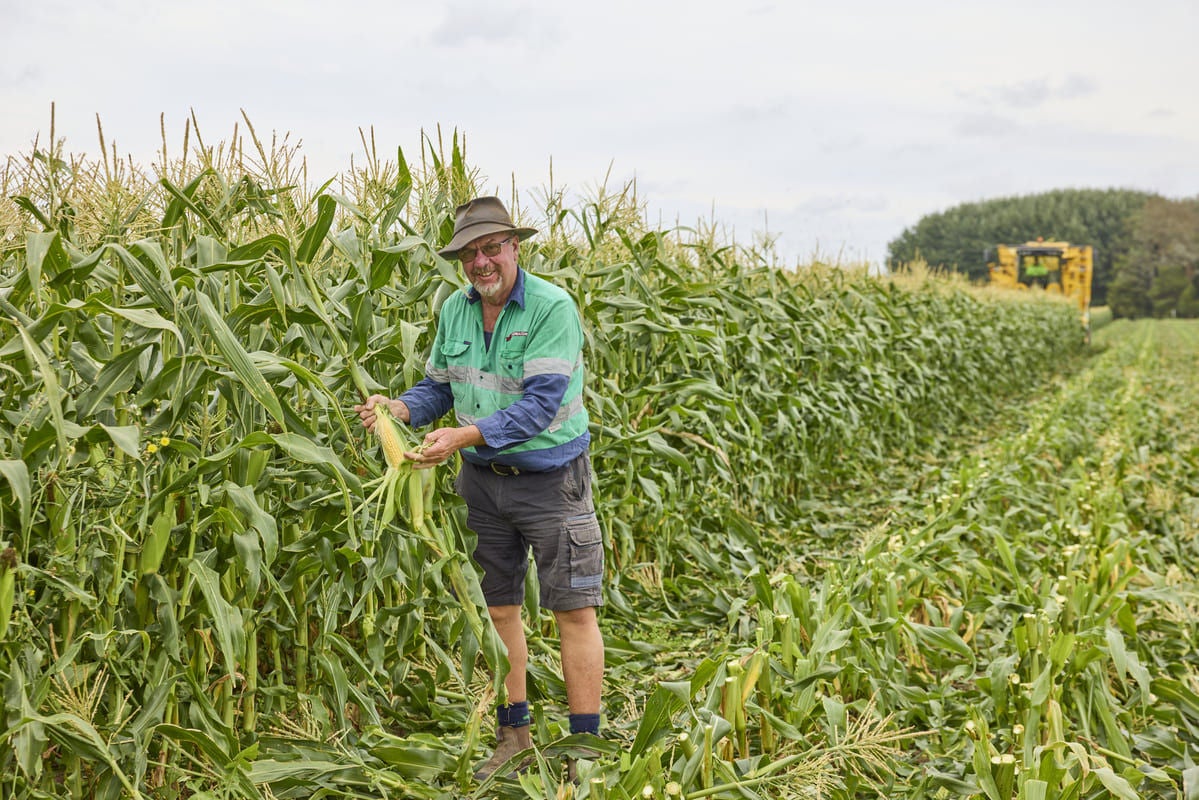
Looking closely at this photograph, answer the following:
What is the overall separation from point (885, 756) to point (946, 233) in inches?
2930

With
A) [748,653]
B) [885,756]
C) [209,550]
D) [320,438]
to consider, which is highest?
[320,438]

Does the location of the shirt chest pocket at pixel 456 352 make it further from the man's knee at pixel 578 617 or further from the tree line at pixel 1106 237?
the tree line at pixel 1106 237

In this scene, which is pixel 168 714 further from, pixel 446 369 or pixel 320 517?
pixel 446 369

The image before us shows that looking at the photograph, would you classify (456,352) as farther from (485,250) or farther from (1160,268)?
(1160,268)

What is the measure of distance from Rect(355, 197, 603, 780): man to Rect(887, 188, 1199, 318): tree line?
54.7 metres

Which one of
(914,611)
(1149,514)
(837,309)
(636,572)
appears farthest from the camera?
(837,309)

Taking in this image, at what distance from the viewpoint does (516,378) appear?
3.16 metres

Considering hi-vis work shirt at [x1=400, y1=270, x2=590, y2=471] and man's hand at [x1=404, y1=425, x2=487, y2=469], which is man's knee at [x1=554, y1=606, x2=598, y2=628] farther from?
man's hand at [x1=404, y1=425, x2=487, y2=469]

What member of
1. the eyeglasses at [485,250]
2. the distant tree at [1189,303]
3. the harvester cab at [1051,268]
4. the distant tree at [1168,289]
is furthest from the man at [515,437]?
the distant tree at [1189,303]

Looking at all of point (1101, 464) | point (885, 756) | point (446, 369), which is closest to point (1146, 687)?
point (885, 756)

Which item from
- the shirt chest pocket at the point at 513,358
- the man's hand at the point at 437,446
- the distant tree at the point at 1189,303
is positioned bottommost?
the distant tree at the point at 1189,303

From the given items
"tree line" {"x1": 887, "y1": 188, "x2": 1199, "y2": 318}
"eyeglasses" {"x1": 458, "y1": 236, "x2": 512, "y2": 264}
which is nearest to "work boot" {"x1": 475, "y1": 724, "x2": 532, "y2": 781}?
"eyeglasses" {"x1": 458, "y1": 236, "x2": 512, "y2": 264}

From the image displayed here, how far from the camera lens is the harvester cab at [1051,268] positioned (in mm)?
25625

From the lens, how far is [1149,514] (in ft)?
21.5
